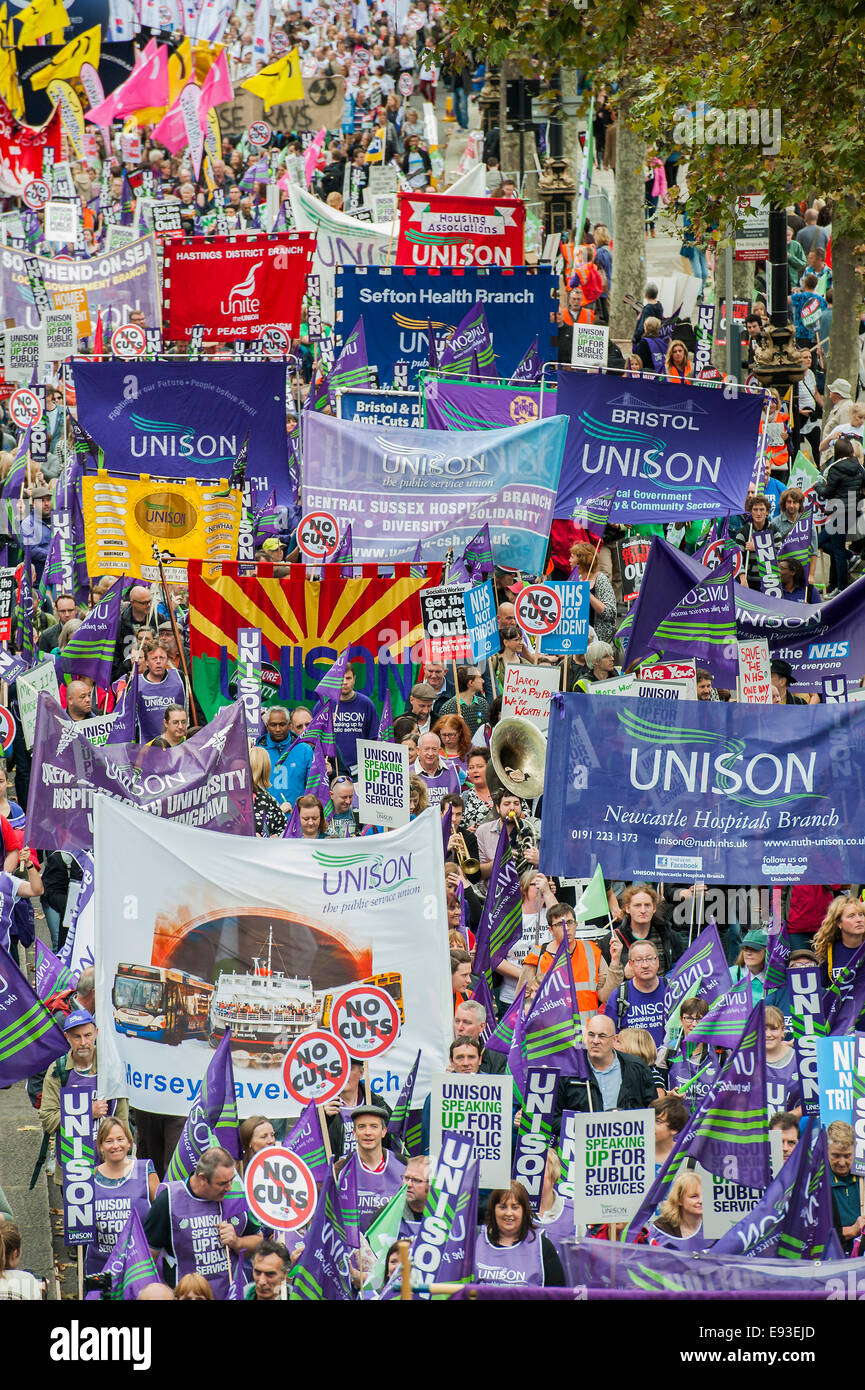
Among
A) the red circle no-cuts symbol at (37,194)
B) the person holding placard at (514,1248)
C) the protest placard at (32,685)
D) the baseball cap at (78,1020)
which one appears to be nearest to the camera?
the person holding placard at (514,1248)

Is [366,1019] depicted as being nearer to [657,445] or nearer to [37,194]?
[657,445]

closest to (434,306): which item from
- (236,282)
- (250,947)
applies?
(236,282)

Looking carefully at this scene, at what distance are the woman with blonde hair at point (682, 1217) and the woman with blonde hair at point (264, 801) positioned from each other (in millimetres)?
3932

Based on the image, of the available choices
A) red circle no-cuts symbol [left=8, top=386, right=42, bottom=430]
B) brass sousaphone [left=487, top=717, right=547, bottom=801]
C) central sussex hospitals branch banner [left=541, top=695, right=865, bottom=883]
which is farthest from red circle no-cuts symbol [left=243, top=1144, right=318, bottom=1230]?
red circle no-cuts symbol [left=8, top=386, right=42, bottom=430]

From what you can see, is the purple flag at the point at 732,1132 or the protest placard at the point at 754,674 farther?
the protest placard at the point at 754,674

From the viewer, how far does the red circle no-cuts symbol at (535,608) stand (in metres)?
13.0

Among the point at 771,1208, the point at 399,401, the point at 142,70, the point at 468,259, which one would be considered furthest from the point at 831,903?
the point at 142,70

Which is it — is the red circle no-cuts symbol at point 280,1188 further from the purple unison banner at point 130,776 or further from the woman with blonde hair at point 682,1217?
the purple unison banner at point 130,776

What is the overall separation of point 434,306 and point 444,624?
645 centimetres

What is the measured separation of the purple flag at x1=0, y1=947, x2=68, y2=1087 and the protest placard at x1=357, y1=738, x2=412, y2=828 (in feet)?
8.61

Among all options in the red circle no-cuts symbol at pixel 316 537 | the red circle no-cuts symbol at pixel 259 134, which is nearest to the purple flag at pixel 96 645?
the red circle no-cuts symbol at pixel 316 537

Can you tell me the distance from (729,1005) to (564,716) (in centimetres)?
169

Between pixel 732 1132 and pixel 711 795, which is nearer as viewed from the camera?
pixel 732 1132

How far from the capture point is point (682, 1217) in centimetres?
765
